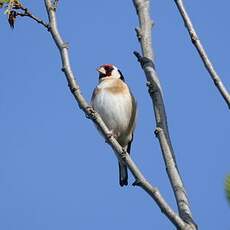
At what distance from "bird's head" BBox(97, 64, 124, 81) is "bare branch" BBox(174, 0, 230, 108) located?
3724 millimetres

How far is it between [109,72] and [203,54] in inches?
165

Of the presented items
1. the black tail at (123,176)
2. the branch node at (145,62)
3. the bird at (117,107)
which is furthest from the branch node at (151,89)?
the black tail at (123,176)

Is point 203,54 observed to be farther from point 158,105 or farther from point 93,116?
point 93,116

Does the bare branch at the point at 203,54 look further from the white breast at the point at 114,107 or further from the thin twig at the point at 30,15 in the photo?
the white breast at the point at 114,107

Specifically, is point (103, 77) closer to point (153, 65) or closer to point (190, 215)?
point (153, 65)

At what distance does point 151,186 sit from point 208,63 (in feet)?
2.22

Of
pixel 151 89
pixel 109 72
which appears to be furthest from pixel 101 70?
pixel 151 89

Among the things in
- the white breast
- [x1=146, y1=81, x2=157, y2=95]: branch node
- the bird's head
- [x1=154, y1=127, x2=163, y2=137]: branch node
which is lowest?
[x1=154, y1=127, x2=163, y2=137]: branch node

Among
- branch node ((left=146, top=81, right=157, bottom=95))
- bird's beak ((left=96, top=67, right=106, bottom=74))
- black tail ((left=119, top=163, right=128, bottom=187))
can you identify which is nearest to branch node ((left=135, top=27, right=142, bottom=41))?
branch node ((left=146, top=81, right=157, bottom=95))

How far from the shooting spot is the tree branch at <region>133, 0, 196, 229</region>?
9.36 feet

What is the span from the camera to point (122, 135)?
20.2 ft

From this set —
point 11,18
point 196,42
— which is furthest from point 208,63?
point 11,18

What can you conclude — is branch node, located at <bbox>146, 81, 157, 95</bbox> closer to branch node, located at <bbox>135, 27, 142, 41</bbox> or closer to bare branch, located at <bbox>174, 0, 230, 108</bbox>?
branch node, located at <bbox>135, 27, 142, 41</bbox>

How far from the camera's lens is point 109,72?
6.91 metres
